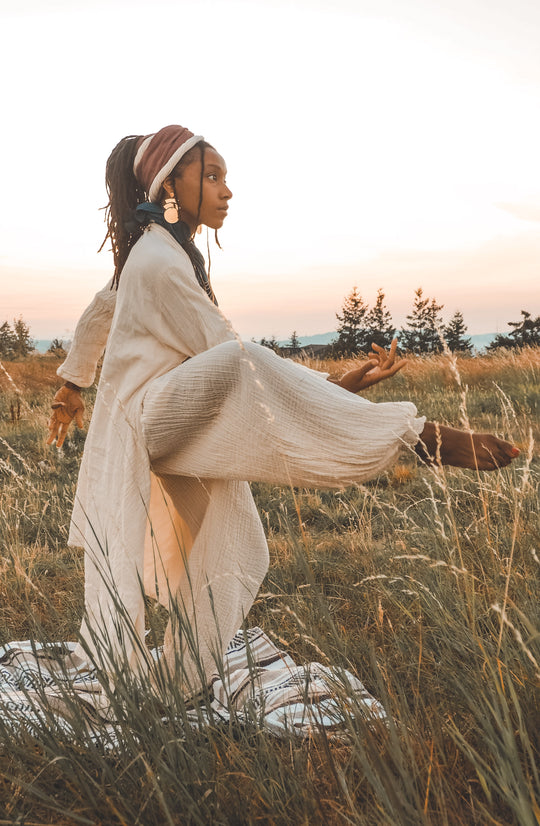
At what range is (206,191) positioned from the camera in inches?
102

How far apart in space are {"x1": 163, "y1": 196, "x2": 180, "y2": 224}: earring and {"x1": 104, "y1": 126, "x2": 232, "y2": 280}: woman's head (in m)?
0.04

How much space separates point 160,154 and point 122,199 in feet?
0.81

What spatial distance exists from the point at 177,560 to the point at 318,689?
70 centimetres

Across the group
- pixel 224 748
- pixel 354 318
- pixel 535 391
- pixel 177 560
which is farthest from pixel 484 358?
pixel 354 318

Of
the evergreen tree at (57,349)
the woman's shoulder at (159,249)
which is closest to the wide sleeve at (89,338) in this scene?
the woman's shoulder at (159,249)

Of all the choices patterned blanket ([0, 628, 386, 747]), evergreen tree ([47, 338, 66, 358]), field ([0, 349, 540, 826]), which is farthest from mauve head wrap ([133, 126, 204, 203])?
evergreen tree ([47, 338, 66, 358])

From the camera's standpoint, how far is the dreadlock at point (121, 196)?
2664 mm

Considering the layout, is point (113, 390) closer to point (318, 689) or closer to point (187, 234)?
point (187, 234)

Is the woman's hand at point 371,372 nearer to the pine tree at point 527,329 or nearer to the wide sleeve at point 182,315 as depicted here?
the wide sleeve at point 182,315

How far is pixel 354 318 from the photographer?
98.3 ft

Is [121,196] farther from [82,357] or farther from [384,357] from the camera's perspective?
[384,357]

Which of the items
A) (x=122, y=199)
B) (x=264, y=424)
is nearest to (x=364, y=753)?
(x=264, y=424)

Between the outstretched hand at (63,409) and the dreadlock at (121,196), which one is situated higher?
the dreadlock at (121,196)

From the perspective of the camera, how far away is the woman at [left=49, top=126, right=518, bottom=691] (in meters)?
Result: 1.99
